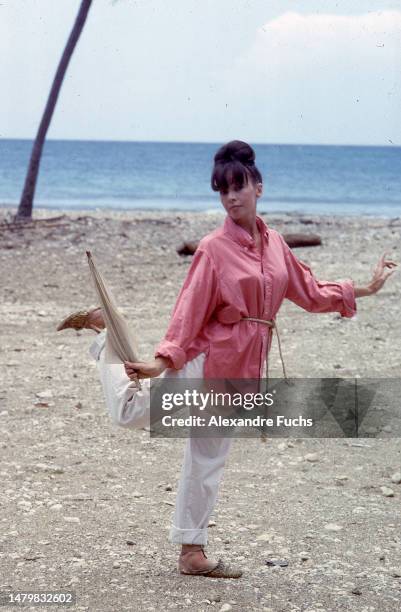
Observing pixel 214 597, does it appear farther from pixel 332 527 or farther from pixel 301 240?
pixel 301 240

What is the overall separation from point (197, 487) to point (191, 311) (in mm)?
723

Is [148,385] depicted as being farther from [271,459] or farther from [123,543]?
[271,459]

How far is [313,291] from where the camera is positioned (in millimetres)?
4184

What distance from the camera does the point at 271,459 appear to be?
5.89 m

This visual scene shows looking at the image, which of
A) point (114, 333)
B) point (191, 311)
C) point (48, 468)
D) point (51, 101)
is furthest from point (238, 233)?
point (51, 101)

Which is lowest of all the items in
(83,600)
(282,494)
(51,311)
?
(83,600)

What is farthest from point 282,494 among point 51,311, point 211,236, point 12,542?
point 51,311

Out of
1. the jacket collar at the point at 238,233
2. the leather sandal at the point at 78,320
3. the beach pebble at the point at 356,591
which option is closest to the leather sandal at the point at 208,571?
A: the beach pebble at the point at 356,591

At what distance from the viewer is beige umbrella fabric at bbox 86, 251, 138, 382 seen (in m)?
3.93

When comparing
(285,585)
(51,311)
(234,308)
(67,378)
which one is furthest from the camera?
(51,311)

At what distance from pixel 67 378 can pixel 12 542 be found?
9.65 feet

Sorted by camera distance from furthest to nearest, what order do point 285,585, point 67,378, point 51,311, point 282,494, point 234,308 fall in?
point 51,311 < point 67,378 < point 282,494 < point 285,585 < point 234,308

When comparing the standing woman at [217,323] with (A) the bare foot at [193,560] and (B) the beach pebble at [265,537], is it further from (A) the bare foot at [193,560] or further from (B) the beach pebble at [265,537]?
(B) the beach pebble at [265,537]

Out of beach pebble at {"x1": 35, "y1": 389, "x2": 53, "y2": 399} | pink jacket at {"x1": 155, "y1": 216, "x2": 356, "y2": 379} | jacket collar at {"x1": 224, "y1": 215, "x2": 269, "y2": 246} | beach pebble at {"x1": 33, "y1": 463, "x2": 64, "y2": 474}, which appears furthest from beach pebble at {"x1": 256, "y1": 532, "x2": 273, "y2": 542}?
beach pebble at {"x1": 35, "y1": 389, "x2": 53, "y2": 399}
